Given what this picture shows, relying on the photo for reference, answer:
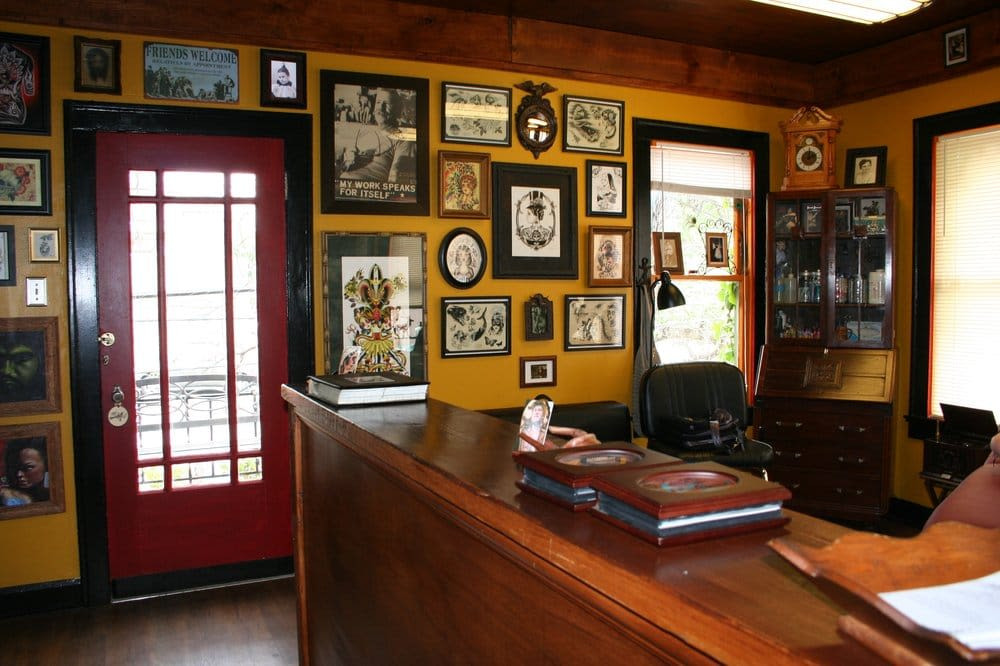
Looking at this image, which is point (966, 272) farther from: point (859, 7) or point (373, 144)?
point (373, 144)

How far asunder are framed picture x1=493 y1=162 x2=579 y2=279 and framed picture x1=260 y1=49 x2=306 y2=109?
48.1 inches

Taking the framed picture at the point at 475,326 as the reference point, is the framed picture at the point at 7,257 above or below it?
above

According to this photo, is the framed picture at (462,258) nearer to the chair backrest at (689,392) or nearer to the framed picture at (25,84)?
the chair backrest at (689,392)

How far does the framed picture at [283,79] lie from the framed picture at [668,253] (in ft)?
8.16

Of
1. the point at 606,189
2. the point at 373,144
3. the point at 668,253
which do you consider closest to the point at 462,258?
the point at 373,144

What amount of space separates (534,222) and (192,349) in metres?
2.14

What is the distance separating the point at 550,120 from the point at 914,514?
3.57 meters

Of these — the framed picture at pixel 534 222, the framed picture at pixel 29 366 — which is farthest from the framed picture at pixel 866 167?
the framed picture at pixel 29 366

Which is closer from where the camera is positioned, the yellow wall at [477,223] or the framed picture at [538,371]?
the yellow wall at [477,223]

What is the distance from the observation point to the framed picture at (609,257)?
5043 millimetres

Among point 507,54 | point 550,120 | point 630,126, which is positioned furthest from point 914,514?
point 507,54

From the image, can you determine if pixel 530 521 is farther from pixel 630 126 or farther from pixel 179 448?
pixel 630 126

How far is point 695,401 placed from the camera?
4.77 meters

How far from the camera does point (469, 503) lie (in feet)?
4.56
